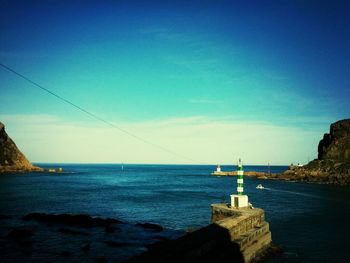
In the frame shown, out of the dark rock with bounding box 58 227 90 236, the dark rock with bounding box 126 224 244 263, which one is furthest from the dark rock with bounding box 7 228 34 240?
the dark rock with bounding box 126 224 244 263

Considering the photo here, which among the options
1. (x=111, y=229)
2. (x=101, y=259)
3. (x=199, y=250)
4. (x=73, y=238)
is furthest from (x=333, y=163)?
(x=199, y=250)

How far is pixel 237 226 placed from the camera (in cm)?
1438

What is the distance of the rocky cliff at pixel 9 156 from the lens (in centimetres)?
13888

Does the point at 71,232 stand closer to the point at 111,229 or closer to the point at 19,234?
the point at 111,229

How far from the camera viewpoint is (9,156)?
472 feet

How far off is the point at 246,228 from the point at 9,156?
5974 inches

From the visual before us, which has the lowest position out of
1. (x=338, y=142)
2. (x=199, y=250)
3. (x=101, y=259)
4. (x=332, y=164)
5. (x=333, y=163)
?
(x=101, y=259)

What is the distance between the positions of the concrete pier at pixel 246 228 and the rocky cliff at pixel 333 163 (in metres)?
76.7

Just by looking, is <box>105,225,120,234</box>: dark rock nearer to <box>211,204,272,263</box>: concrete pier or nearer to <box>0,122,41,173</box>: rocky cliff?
<box>211,204,272,263</box>: concrete pier

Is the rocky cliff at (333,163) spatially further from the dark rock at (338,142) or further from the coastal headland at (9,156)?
the coastal headland at (9,156)

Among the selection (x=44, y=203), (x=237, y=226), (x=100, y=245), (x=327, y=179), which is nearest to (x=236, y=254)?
(x=237, y=226)

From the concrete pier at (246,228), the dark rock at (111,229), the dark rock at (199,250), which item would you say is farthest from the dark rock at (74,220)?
the dark rock at (199,250)

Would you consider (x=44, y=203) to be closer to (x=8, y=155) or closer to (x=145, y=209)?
(x=145, y=209)

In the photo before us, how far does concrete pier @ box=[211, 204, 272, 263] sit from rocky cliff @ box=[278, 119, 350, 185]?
76.7 metres
